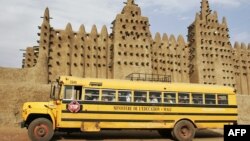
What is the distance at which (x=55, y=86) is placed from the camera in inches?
591

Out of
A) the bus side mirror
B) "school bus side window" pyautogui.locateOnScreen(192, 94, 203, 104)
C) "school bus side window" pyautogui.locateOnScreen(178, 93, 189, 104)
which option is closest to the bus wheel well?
the bus side mirror

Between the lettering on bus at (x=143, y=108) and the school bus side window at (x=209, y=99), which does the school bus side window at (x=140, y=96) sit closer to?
the lettering on bus at (x=143, y=108)

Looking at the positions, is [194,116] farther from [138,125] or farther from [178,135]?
[138,125]

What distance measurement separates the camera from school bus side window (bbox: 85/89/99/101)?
15030 millimetres

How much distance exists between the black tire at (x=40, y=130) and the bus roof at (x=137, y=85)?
2129 millimetres

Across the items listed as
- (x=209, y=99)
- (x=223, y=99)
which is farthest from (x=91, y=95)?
(x=223, y=99)

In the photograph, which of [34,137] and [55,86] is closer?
[34,137]

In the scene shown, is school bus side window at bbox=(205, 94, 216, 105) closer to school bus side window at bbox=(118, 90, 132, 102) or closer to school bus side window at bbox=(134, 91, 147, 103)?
school bus side window at bbox=(134, 91, 147, 103)

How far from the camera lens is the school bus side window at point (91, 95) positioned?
15.0m

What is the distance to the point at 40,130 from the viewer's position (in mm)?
13977

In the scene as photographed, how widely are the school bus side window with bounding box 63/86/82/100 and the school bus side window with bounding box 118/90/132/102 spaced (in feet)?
6.81

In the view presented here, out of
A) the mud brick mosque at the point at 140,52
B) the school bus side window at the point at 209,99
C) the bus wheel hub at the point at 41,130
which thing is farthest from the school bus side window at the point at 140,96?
the mud brick mosque at the point at 140,52

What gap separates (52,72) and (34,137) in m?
20.7

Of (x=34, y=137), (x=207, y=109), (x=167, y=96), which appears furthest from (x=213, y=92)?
(x=34, y=137)
